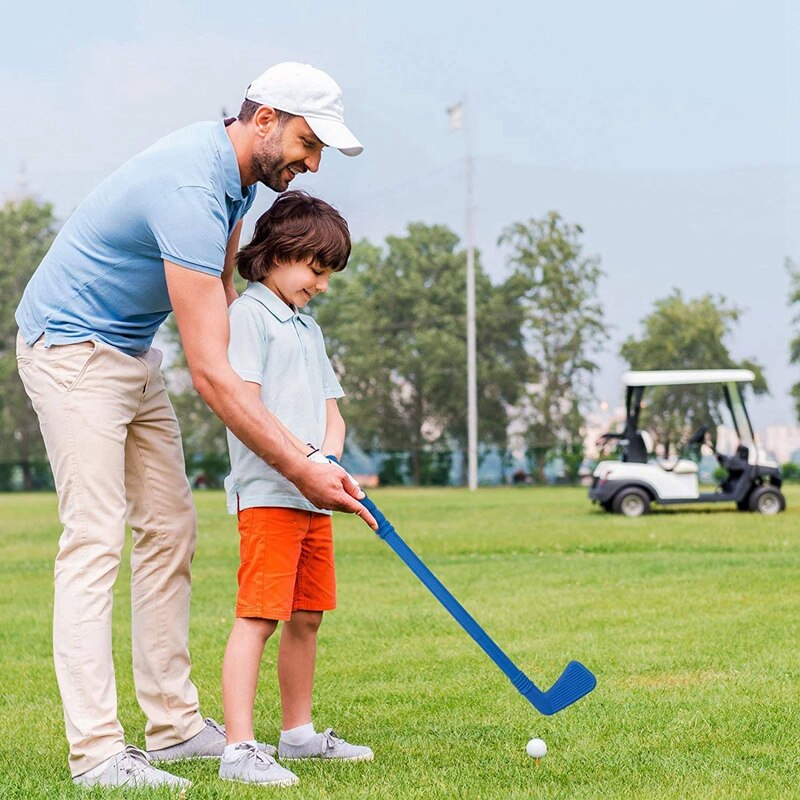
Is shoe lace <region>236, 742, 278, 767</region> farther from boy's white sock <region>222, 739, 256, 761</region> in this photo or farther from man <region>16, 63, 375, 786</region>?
man <region>16, 63, 375, 786</region>

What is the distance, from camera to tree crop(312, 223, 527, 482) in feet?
119

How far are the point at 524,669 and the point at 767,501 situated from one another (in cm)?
1050

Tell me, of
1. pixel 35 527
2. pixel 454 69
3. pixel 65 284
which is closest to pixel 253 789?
pixel 65 284

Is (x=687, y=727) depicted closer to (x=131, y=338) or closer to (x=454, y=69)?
(x=131, y=338)

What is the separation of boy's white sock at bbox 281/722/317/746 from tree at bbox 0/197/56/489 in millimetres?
35942

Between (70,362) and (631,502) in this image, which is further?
(631,502)

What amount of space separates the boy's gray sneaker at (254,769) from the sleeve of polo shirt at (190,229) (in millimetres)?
1041

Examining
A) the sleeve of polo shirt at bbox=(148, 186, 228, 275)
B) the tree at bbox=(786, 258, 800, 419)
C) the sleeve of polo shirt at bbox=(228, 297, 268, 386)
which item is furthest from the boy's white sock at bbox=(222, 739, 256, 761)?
the tree at bbox=(786, 258, 800, 419)

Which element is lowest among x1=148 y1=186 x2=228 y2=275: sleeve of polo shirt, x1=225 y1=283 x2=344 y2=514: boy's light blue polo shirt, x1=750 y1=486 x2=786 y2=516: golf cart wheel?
x1=750 y1=486 x2=786 y2=516: golf cart wheel

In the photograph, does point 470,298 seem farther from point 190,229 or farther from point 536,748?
point 190,229

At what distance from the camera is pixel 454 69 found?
39812mm

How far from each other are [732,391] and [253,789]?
43.4ft

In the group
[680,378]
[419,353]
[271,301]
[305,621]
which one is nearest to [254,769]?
[305,621]

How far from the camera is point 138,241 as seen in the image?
2.81 meters
